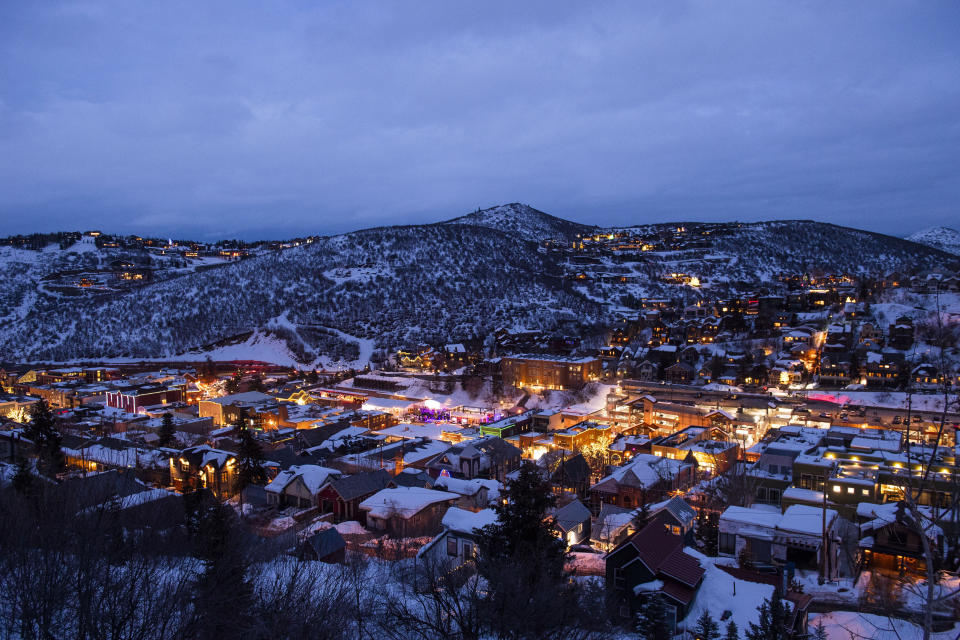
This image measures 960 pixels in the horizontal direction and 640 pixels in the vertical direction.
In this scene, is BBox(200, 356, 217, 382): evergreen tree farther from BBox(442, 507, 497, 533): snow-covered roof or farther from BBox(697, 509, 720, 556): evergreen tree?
BBox(697, 509, 720, 556): evergreen tree

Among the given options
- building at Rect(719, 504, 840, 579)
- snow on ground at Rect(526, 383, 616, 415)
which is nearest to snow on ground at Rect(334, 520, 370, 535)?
building at Rect(719, 504, 840, 579)

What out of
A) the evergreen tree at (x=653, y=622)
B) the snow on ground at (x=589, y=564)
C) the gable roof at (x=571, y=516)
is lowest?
the gable roof at (x=571, y=516)

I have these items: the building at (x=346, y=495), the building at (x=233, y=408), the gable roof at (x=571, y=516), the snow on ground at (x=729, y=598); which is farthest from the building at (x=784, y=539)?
the building at (x=233, y=408)

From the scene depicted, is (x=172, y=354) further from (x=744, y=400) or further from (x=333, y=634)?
(x=333, y=634)

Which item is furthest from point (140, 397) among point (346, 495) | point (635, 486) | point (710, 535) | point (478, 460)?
point (710, 535)

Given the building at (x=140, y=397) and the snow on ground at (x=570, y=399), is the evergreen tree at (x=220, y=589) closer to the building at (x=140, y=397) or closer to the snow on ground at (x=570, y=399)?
the snow on ground at (x=570, y=399)

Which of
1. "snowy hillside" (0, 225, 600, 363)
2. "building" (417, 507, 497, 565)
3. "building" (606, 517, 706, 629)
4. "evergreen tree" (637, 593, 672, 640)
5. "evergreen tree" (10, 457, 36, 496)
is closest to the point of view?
"evergreen tree" (637, 593, 672, 640)

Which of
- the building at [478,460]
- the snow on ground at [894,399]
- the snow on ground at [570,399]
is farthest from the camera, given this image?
the snow on ground at [570,399]
